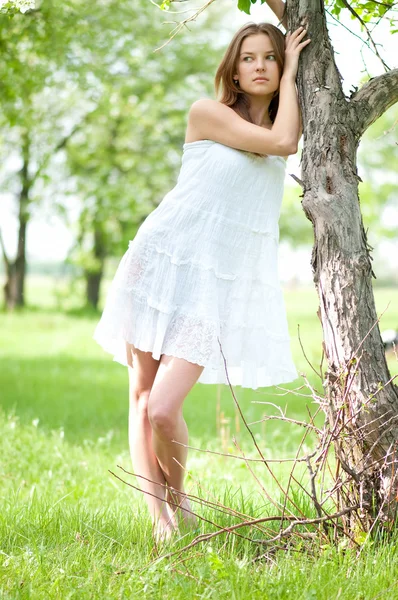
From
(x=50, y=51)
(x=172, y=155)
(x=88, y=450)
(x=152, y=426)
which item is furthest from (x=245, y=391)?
(x=172, y=155)

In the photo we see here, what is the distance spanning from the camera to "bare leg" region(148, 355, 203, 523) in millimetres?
2971

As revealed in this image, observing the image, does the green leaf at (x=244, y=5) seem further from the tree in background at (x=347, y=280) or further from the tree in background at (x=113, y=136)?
the tree in background at (x=113, y=136)

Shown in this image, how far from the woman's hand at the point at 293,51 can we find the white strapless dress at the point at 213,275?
36cm

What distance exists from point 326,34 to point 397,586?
2129 mm

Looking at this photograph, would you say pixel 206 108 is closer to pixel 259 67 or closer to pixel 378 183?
pixel 259 67

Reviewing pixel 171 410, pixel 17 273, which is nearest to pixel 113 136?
pixel 17 273

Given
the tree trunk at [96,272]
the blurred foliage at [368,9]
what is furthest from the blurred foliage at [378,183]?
the blurred foliage at [368,9]

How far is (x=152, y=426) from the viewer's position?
9.89 ft

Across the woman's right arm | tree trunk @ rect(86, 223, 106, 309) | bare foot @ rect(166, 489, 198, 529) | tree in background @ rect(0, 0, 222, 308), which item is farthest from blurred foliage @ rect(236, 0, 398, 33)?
tree trunk @ rect(86, 223, 106, 309)

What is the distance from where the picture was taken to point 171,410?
2.97m

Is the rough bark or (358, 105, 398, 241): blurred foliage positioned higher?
(358, 105, 398, 241): blurred foliage

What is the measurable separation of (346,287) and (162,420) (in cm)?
89

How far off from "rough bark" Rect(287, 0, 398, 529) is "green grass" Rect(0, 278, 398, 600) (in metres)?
0.20

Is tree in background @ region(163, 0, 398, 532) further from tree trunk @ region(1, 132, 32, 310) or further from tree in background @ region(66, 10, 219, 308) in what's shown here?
tree trunk @ region(1, 132, 32, 310)
